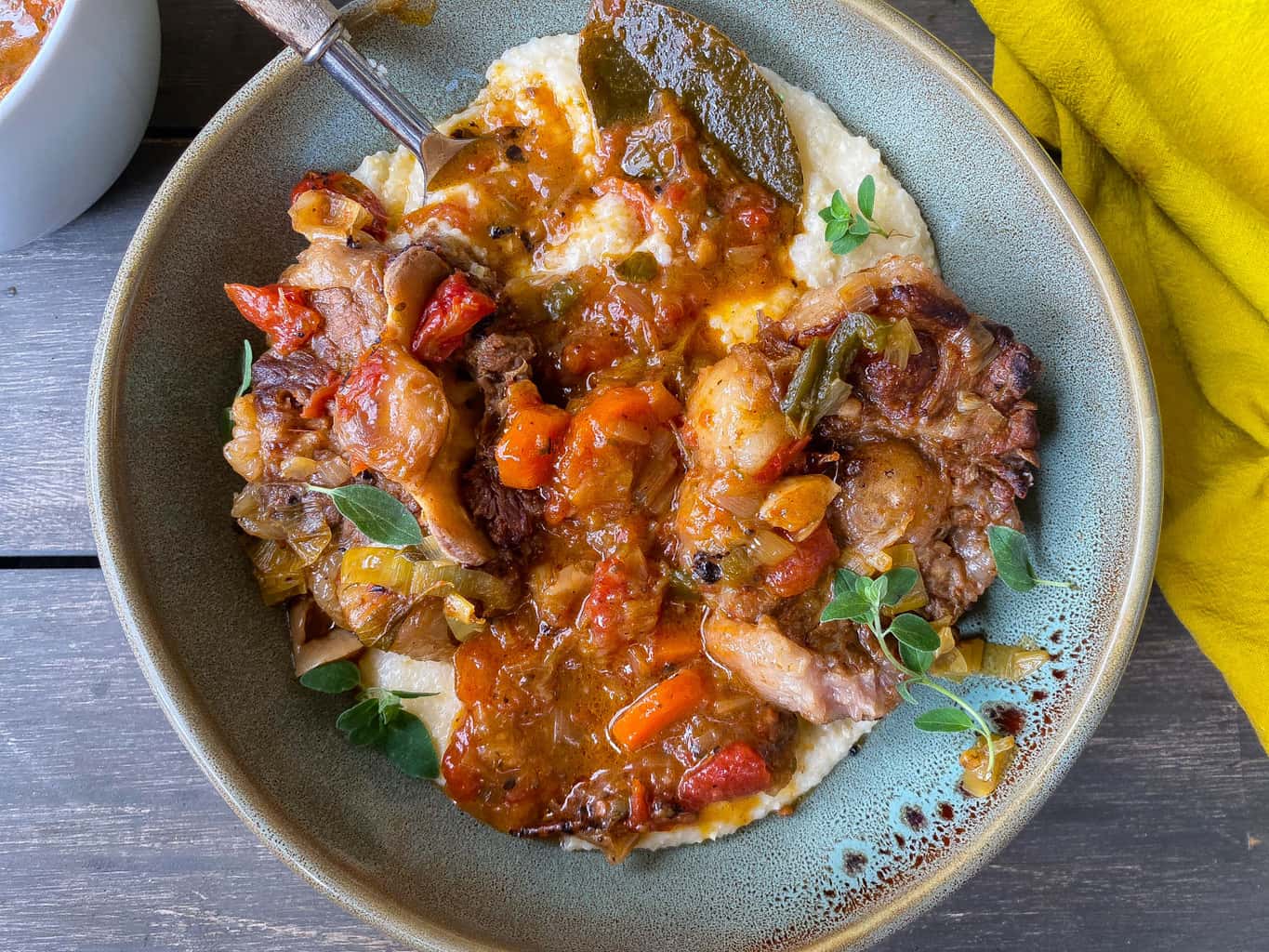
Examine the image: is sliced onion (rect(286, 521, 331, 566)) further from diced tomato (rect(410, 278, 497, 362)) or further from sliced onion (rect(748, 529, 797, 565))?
sliced onion (rect(748, 529, 797, 565))

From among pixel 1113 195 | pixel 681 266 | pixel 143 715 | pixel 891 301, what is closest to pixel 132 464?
pixel 143 715

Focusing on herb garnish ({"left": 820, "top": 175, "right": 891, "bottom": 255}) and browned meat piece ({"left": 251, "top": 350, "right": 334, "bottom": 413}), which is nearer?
browned meat piece ({"left": 251, "top": 350, "right": 334, "bottom": 413})

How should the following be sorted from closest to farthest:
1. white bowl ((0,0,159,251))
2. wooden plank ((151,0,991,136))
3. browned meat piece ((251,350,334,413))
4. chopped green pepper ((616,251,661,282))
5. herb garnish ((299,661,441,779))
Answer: white bowl ((0,0,159,251))
browned meat piece ((251,350,334,413))
herb garnish ((299,661,441,779))
chopped green pepper ((616,251,661,282))
wooden plank ((151,0,991,136))

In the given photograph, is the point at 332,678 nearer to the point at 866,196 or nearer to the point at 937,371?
the point at 937,371

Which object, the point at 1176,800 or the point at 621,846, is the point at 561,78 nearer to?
the point at 621,846

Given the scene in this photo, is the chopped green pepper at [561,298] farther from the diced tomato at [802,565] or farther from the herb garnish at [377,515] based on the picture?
the diced tomato at [802,565]

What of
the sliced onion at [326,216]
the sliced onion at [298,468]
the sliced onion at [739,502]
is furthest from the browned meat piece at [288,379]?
the sliced onion at [739,502]

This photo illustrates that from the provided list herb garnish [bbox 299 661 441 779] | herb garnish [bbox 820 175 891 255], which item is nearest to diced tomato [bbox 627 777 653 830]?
herb garnish [bbox 299 661 441 779]
